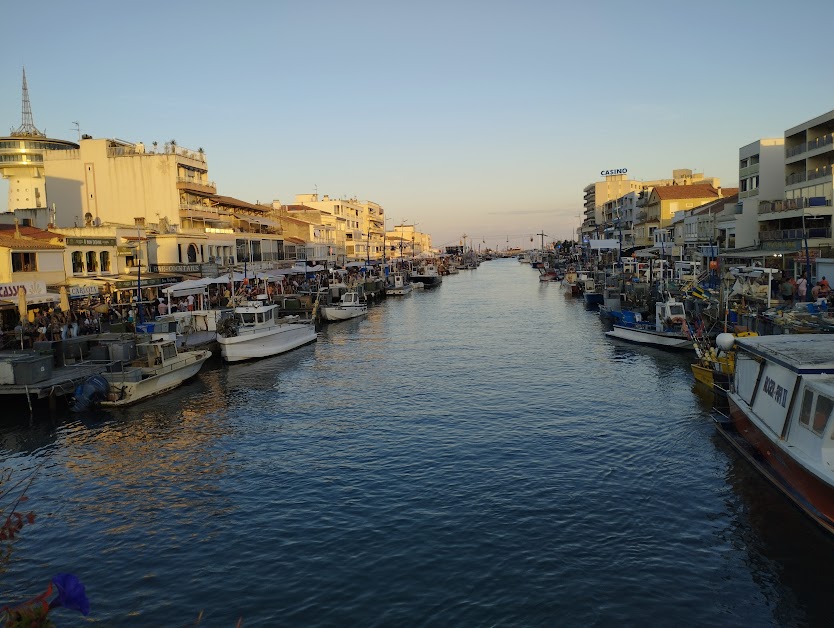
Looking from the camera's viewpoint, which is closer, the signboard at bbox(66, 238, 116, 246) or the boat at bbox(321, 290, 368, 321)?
the signboard at bbox(66, 238, 116, 246)

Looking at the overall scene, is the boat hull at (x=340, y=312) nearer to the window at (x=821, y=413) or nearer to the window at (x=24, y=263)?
the window at (x=24, y=263)

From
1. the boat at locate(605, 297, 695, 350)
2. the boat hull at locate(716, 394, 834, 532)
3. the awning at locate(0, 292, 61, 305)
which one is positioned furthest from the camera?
the boat at locate(605, 297, 695, 350)

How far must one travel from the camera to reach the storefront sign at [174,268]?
5441cm

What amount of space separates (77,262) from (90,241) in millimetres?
1751

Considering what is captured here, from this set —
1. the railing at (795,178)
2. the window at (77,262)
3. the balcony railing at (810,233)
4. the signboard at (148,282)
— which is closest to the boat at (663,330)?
the balcony railing at (810,233)

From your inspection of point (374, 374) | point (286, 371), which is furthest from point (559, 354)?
point (286, 371)

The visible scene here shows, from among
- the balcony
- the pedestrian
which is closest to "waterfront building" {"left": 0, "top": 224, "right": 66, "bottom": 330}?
the balcony

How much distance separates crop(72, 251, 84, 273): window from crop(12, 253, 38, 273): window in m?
4.35

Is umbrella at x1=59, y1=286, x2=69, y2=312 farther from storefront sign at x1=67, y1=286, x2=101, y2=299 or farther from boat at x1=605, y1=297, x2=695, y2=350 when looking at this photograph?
boat at x1=605, y1=297, x2=695, y2=350

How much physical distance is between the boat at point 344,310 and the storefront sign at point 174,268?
12666mm

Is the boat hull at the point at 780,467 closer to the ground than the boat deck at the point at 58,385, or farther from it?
closer to the ground

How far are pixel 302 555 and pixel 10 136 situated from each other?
6848 centimetres

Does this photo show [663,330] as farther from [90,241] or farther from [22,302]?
[90,241]

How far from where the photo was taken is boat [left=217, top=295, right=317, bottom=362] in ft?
131
